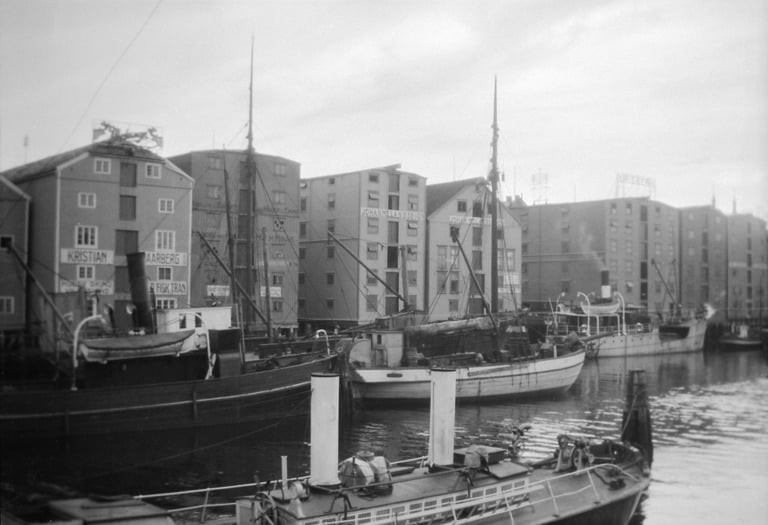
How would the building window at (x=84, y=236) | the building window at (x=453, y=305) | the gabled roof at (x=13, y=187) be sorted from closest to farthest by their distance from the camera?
the gabled roof at (x=13, y=187) < the building window at (x=84, y=236) < the building window at (x=453, y=305)

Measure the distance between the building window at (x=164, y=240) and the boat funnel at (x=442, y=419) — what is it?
432cm

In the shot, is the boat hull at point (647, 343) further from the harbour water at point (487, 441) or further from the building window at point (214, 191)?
the building window at point (214, 191)

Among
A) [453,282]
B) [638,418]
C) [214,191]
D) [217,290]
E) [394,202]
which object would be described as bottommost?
[638,418]

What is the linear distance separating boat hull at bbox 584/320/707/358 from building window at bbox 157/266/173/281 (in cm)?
2896

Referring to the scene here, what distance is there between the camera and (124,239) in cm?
996

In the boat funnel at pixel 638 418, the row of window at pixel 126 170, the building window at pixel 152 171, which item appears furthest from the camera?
the boat funnel at pixel 638 418

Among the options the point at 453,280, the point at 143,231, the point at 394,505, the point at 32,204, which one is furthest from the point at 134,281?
the point at 453,280

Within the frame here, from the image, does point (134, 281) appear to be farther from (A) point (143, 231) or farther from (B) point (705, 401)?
(B) point (705, 401)

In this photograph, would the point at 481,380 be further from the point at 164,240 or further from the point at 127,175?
the point at 127,175

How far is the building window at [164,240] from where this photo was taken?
10344 mm

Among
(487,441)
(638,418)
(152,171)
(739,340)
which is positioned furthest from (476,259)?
(739,340)

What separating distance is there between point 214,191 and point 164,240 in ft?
9.93

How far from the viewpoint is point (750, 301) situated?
37500mm

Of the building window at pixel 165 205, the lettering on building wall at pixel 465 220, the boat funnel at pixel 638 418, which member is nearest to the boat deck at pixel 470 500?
the boat funnel at pixel 638 418
